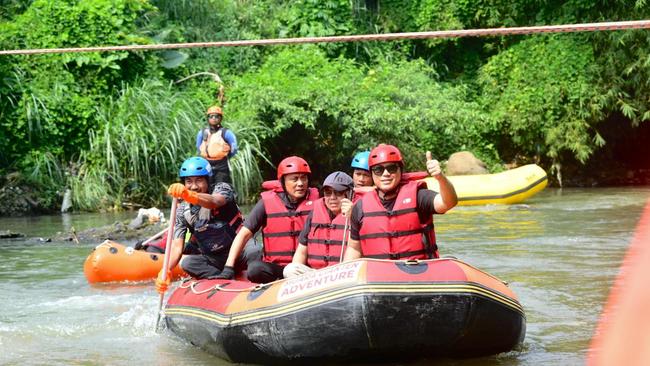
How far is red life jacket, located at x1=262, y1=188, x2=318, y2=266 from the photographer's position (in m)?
6.05

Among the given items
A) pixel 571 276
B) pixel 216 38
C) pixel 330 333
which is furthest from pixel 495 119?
pixel 330 333

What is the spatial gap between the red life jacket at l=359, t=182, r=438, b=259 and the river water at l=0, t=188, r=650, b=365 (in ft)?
1.88


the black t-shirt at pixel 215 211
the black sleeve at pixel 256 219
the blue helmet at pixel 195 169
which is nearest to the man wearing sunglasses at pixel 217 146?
the black t-shirt at pixel 215 211

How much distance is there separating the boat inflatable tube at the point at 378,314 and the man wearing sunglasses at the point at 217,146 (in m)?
4.95

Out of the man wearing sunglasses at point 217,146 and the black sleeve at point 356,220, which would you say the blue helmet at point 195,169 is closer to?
the black sleeve at point 356,220

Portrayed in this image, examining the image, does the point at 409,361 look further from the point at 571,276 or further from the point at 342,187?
the point at 571,276

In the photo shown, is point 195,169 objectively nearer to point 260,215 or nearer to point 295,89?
point 260,215

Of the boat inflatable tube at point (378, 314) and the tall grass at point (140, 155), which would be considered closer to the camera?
the boat inflatable tube at point (378, 314)

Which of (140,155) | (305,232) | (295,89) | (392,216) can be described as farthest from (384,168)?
(295,89)

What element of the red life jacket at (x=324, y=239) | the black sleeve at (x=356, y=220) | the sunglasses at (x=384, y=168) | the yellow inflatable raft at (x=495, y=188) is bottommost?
the yellow inflatable raft at (x=495, y=188)

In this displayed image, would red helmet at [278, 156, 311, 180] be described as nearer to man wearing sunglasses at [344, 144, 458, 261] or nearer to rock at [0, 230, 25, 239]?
man wearing sunglasses at [344, 144, 458, 261]

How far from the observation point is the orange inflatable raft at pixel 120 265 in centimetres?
824

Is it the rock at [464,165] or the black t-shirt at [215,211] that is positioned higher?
the black t-shirt at [215,211]

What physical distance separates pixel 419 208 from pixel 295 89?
10.7 meters
